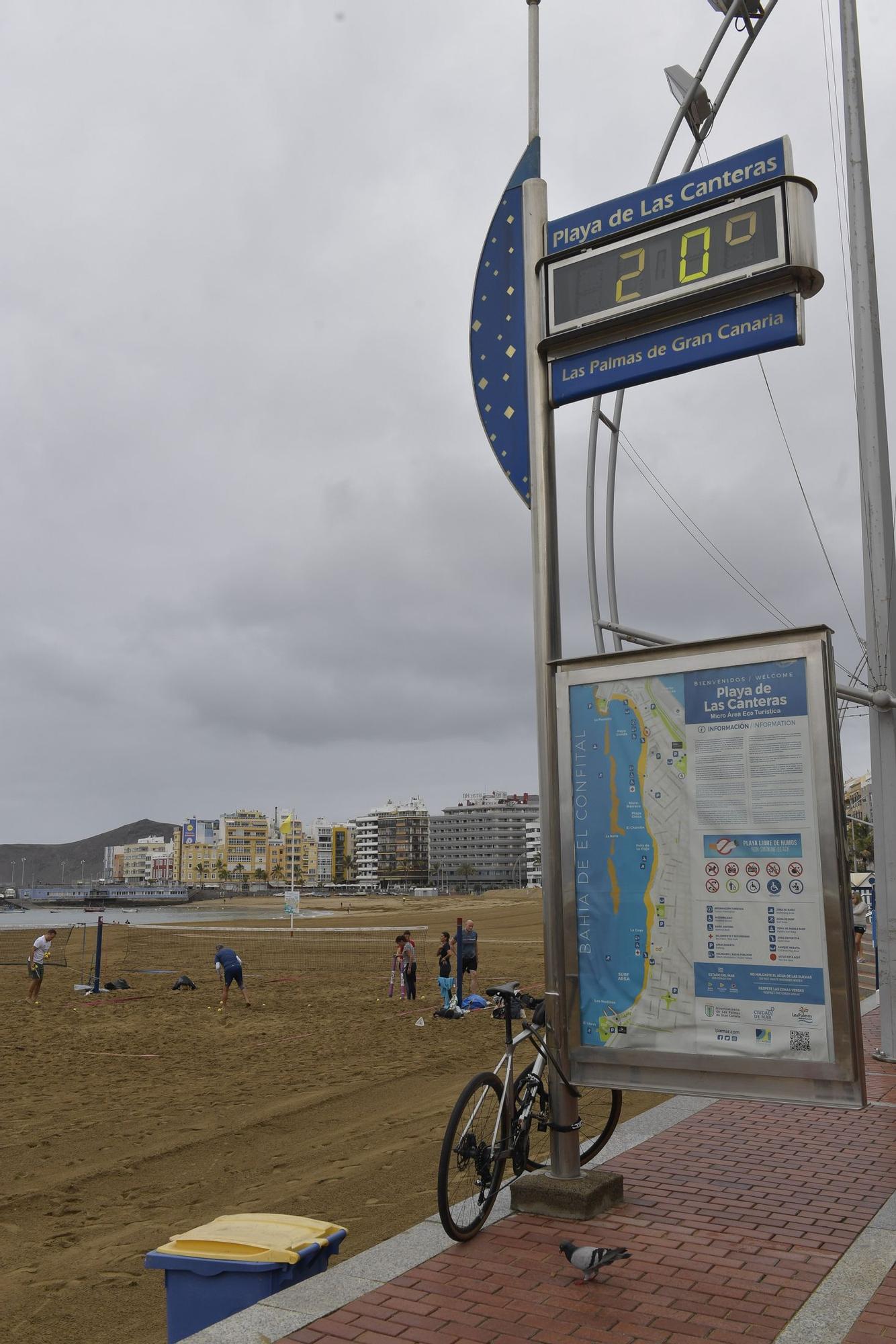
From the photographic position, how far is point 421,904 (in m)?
118

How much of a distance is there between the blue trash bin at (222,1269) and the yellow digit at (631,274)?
5232mm

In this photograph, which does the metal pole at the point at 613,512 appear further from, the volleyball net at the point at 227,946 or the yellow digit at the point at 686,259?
the volleyball net at the point at 227,946

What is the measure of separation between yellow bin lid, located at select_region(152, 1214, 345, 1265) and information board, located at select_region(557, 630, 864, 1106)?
6.20 ft

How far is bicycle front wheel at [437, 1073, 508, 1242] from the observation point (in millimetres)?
5273

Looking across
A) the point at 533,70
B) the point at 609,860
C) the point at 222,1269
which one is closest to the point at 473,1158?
the point at 222,1269

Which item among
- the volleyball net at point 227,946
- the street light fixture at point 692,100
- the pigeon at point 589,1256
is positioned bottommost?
the volleyball net at point 227,946

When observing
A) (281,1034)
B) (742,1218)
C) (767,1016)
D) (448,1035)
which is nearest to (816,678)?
(767,1016)

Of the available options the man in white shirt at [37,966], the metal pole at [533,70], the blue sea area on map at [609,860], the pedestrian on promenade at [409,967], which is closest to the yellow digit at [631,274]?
the metal pole at [533,70]

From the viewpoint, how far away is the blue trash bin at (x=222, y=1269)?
4.47m

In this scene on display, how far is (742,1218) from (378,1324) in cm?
248

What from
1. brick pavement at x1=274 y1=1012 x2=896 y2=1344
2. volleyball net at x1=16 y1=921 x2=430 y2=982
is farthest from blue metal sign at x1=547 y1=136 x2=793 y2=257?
volleyball net at x1=16 y1=921 x2=430 y2=982

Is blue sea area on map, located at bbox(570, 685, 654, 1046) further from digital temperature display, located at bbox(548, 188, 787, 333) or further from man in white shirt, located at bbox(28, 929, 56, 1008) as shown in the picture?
man in white shirt, located at bbox(28, 929, 56, 1008)

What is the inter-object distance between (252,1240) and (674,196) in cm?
584

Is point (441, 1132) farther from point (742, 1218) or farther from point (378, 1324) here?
point (378, 1324)
